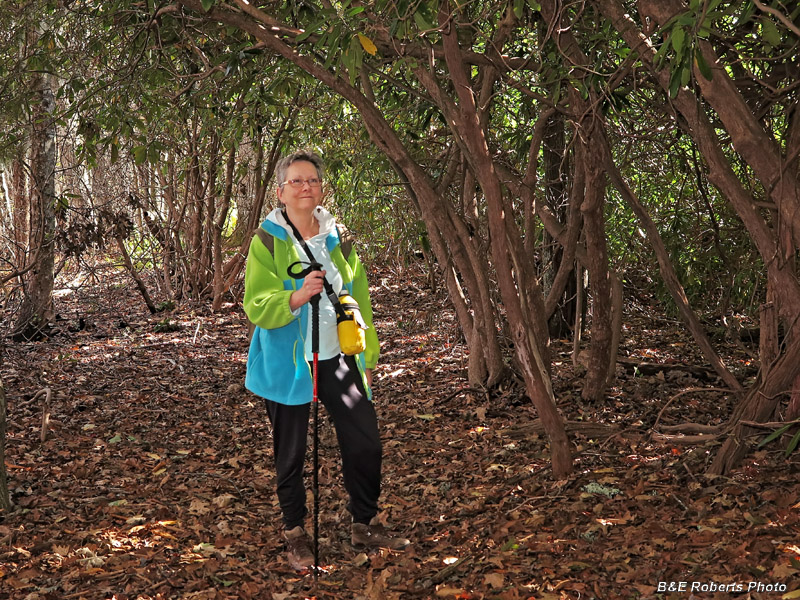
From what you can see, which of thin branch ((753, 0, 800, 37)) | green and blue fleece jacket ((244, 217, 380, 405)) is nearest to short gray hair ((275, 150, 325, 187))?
green and blue fleece jacket ((244, 217, 380, 405))

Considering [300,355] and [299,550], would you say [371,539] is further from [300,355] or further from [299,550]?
[300,355]

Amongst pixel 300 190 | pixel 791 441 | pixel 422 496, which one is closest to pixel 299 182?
pixel 300 190

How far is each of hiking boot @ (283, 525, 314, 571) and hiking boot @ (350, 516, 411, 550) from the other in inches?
9.0

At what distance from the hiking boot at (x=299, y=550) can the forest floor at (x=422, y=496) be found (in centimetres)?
7

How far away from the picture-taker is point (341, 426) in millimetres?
3822

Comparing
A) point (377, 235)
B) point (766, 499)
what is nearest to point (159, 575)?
point (766, 499)

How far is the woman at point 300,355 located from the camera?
3736mm

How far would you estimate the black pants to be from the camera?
379 cm

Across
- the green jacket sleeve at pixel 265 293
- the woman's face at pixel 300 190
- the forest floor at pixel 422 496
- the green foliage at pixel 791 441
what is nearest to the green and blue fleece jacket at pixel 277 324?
the green jacket sleeve at pixel 265 293

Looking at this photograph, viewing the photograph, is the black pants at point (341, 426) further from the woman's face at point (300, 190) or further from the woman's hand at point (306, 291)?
the woman's face at point (300, 190)

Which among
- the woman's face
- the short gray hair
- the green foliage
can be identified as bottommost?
the green foliage

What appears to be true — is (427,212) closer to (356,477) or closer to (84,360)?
(356,477)

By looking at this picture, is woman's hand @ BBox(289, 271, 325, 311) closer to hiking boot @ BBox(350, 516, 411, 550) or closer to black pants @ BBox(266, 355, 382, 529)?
black pants @ BBox(266, 355, 382, 529)

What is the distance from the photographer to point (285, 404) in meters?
3.75
